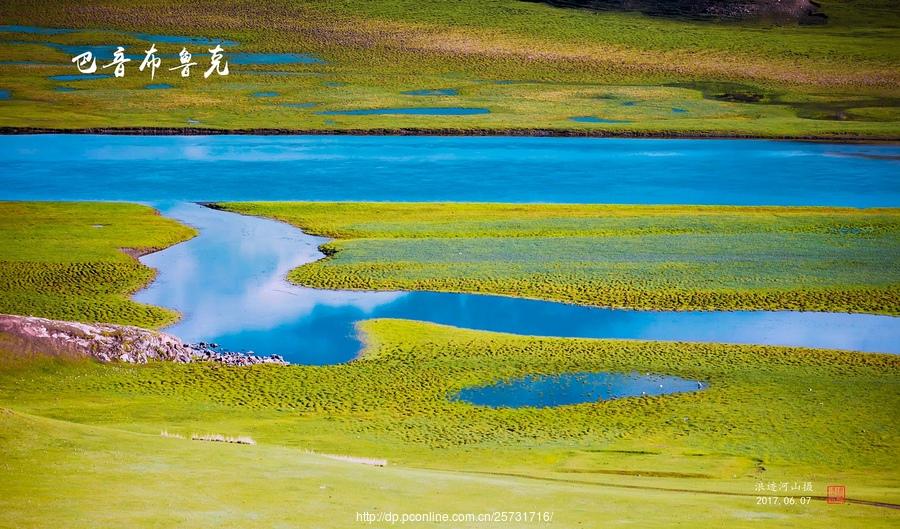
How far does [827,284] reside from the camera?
39.7m

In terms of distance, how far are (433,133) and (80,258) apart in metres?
36.7

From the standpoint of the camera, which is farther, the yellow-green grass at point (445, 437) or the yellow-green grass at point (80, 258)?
the yellow-green grass at point (80, 258)

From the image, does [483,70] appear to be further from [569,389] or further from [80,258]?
[569,389]

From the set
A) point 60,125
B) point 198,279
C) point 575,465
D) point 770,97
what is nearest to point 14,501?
point 575,465

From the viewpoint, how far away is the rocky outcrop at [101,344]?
28.5 m

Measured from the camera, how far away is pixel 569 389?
1134 inches

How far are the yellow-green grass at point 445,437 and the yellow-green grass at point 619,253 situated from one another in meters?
6.21

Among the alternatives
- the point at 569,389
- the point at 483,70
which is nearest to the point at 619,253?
the point at 569,389

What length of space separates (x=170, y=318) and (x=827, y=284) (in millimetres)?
24203

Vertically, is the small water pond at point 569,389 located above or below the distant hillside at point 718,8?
below

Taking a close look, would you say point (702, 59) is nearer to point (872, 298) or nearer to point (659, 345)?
point (872, 298)

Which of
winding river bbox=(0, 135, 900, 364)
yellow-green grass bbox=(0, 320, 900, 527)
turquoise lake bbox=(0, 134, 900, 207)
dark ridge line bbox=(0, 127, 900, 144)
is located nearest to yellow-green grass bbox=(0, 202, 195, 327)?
winding river bbox=(0, 135, 900, 364)

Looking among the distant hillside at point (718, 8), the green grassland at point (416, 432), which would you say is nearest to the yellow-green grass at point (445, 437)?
the green grassland at point (416, 432)

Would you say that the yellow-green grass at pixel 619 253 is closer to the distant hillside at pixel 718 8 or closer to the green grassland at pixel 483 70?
the green grassland at pixel 483 70
